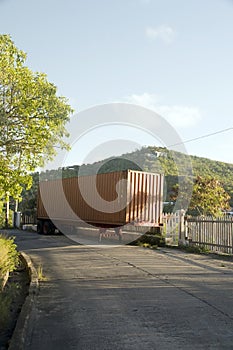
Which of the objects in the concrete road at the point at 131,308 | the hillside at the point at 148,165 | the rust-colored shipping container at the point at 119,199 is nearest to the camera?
the concrete road at the point at 131,308

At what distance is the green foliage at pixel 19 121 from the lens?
1220cm

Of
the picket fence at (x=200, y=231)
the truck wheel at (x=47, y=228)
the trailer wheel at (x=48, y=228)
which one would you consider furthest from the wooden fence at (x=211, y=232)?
the truck wheel at (x=47, y=228)

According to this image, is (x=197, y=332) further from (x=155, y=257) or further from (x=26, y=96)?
(x=26, y=96)

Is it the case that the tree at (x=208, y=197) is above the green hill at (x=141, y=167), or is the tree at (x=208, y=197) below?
below

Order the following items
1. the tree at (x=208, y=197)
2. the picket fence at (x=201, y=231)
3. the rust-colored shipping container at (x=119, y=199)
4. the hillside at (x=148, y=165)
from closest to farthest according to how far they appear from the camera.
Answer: the picket fence at (x=201, y=231) → the rust-colored shipping container at (x=119, y=199) → the tree at (x=208, y=197) → the hillside at (x=148, y=165)

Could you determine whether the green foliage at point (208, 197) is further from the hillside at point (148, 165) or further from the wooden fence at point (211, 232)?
the hillside at point (148, 165)

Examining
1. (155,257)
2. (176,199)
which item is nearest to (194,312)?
(155,257)

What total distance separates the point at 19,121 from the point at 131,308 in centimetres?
912

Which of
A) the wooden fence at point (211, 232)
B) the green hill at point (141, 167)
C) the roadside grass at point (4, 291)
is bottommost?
the roadside grass at point (4, 291)

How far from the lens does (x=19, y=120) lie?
556 inches

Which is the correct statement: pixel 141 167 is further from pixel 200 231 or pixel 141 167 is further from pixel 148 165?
pixel 200 231

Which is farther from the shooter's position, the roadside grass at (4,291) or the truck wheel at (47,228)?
the truck wheel at (47,228)

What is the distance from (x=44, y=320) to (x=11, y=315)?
0.73 meters

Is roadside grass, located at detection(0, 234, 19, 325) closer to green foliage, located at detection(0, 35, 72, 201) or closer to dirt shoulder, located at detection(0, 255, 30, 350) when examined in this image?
dirt shoulder, located at detection(0, 255, 30, 350)
